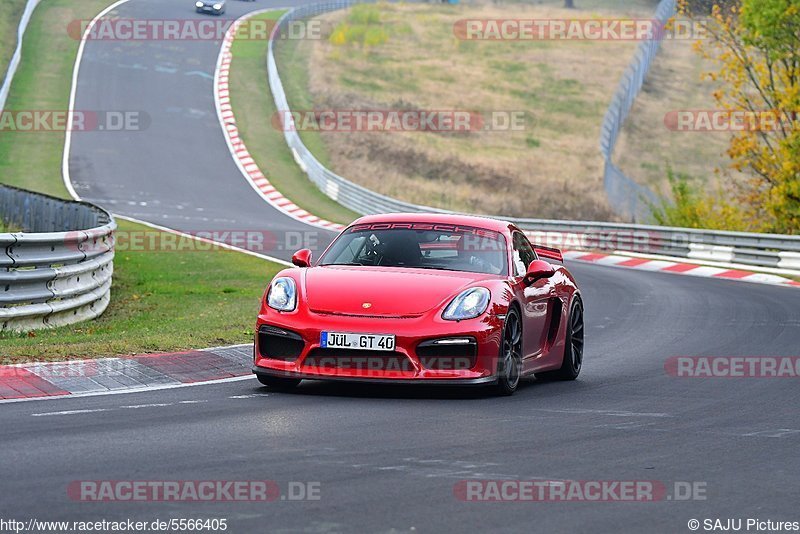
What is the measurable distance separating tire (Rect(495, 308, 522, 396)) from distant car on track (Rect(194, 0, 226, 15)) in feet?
191

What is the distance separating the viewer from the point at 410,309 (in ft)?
33.7

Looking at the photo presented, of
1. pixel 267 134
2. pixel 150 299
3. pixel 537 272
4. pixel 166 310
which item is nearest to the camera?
pixel 537 272

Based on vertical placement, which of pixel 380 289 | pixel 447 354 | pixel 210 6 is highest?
pixel 210 6

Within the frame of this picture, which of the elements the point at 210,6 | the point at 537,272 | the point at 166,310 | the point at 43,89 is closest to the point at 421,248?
the point at 537,272

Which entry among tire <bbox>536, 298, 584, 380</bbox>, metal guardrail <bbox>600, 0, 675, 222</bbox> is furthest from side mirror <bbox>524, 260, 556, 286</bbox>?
metal guardrail <bbox>600, 0, 675, 222</bbox>

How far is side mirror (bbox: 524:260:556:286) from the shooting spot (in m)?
11.4

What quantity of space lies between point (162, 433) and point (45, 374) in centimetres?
270

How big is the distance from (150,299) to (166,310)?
1.54 metres

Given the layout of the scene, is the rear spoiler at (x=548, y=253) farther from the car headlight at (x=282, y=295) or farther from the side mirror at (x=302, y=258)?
the car headlight at (x=282, y=295)

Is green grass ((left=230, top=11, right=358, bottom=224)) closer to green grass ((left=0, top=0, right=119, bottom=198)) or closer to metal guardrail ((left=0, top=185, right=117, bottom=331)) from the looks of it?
green grass ((left=0, top=0, right=119, bottom=198))

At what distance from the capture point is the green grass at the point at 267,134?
1657 inches

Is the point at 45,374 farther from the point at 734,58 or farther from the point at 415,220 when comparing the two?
the point at 734,58

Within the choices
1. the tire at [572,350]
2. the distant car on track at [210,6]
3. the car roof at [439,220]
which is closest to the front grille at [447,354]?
the car roof at [439,220]

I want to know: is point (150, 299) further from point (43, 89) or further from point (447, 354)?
point (43, 89)
